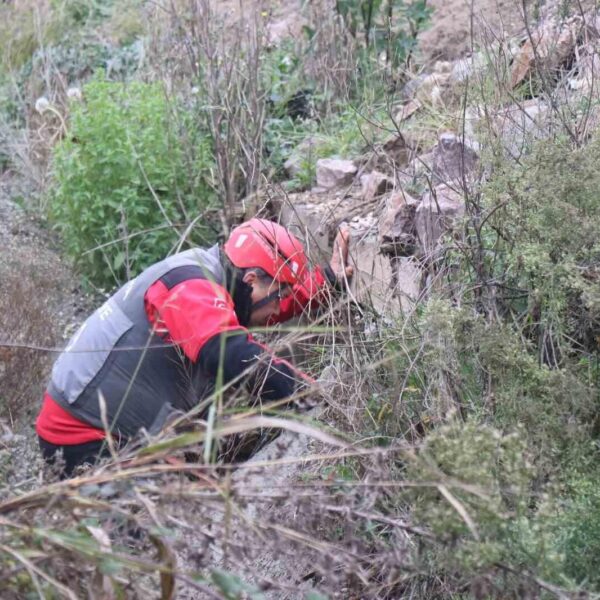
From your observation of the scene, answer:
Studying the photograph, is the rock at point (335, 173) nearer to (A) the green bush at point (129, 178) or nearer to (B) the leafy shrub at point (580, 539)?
(A) the green bush at point (129, 178)

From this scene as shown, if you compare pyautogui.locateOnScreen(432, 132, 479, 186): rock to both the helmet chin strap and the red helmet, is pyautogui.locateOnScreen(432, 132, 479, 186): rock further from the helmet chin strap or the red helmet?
the helmet chin strap

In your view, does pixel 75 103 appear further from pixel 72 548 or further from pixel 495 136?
pixel 72 548

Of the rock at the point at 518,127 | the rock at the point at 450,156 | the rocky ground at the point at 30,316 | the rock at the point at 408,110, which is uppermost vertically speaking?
the rock at the point at 518,127

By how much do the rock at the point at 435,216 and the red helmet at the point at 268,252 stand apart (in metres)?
0.53

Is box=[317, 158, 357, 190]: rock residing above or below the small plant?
below

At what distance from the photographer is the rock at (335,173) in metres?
6.26

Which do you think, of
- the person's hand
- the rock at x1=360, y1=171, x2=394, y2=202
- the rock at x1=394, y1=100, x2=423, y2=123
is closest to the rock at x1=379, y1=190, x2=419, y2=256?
the person's hand

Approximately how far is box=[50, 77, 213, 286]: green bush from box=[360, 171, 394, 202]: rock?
4.37 ft

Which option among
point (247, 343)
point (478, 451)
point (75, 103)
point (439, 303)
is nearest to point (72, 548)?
point (478, 451)

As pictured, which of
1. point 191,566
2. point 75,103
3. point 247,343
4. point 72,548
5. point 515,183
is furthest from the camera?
point 75,103

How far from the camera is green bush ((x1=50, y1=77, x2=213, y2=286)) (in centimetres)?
682

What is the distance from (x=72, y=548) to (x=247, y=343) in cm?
188

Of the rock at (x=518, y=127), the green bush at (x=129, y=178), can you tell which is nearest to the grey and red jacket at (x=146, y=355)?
the rock at (x=518, y=127)

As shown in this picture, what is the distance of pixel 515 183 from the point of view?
12.1 feet
